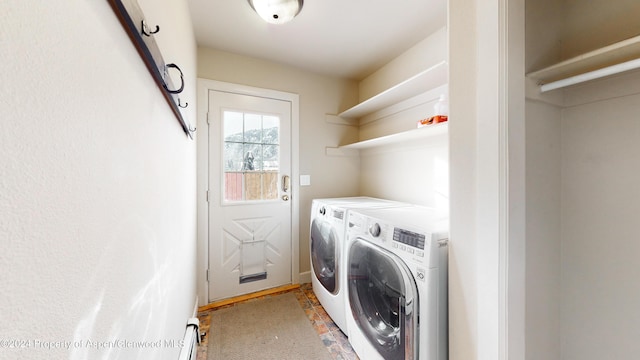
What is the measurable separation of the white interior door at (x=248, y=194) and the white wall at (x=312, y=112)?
18 cm

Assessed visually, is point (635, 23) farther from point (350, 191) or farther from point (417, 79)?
point (350, 191)

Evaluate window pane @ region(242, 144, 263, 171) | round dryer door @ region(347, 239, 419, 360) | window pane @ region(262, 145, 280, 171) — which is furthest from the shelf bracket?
round dryer door @ region(347, 239, 419, 360)

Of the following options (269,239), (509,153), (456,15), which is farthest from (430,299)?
(269,239)

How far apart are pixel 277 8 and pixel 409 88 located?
115cm

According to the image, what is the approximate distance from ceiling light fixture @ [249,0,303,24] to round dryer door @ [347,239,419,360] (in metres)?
1.60

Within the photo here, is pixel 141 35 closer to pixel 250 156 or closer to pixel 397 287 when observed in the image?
pixel 397 287

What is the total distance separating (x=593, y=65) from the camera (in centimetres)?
90

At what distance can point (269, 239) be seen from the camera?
2395 mm

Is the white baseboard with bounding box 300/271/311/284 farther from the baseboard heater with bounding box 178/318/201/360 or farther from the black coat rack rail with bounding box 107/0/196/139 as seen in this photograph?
the black coat rack rail with bounding box 107/0/196/139

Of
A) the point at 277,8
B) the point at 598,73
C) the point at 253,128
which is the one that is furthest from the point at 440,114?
the point at 253,128

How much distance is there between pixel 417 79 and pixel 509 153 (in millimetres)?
1073

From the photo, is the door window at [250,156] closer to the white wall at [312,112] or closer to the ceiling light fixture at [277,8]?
the white wall at [312,112]

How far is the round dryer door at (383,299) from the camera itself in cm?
106

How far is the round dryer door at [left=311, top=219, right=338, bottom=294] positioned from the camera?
177cm
